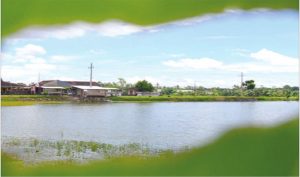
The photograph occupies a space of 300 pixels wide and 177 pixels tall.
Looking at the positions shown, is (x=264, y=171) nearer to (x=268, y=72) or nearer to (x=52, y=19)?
(x=268, y=72)

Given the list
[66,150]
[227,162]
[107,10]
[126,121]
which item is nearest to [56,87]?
[66,150]

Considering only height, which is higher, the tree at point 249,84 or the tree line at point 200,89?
the tree at point 249,84

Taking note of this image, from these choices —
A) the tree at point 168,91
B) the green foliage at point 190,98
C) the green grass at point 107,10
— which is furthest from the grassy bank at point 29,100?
the green grass at point 107,10

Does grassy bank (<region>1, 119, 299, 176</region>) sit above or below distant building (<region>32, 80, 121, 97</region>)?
below

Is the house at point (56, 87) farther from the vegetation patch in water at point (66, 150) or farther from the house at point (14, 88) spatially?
the vegetation patch in water at point (66, 150)

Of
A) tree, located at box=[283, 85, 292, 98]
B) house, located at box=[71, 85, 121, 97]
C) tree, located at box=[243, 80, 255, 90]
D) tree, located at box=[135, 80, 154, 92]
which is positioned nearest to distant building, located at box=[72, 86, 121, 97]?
house, located at box=[71, 85, 121, 97]

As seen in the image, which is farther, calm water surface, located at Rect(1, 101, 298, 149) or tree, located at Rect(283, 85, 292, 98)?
calm water surface, located at Rect(1, 101, 298, 149)

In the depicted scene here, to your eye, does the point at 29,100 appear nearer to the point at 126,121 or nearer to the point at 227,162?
the point at 126,121

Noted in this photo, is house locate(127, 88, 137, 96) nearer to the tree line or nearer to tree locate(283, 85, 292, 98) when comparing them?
the tree line
